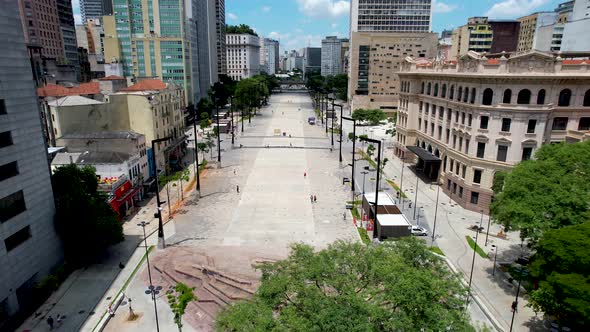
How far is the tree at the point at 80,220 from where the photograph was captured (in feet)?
105

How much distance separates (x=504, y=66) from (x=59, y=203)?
48.0 meters

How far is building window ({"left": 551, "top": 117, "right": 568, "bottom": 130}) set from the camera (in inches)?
1720

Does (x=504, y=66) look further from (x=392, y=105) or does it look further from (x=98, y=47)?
(x=98, y=47)

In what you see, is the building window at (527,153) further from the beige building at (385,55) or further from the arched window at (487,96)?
the beige building at (385,55)

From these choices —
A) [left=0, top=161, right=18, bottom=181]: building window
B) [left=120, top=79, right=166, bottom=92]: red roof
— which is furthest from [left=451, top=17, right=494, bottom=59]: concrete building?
[left=0, top=161, right=18, bottom=181]: building window

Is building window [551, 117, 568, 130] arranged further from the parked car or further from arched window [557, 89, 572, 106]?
the parked car

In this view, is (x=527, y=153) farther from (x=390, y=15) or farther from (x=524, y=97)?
(x=390, y=15)

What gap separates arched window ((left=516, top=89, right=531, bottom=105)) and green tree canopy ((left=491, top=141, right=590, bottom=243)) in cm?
1040

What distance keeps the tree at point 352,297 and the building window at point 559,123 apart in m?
33.8

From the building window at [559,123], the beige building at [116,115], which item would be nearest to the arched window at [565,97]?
the building window at [559,123]

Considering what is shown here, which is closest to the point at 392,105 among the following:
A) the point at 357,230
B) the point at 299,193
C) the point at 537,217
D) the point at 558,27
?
the point at 558,27

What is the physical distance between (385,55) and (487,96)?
99558 mm

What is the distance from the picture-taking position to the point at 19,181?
27.5 meters

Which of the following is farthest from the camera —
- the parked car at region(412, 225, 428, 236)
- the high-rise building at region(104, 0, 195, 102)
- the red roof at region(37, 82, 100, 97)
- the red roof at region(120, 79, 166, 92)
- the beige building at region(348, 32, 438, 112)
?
the beige building at region(348, 32, 438, 112)
